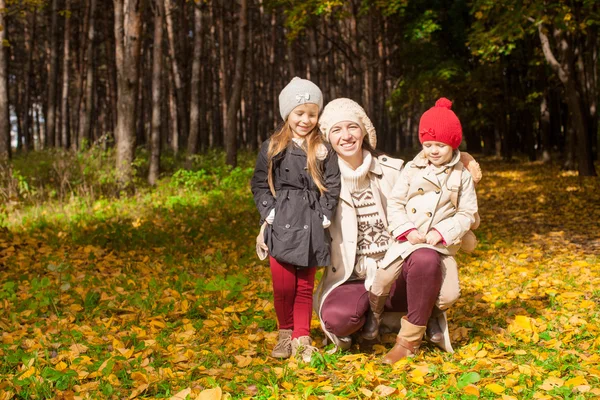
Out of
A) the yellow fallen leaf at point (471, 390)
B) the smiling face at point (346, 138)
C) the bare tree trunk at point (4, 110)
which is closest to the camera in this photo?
the yellow fallen leaf at point (471, 390)

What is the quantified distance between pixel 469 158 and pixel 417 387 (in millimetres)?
1645

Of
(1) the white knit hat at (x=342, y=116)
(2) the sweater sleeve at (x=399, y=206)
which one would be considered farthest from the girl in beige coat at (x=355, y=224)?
(2) the sweater sleeve at (x=399, y=206)

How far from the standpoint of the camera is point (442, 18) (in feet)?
85.7

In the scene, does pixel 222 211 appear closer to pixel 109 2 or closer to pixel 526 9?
pixel 526 9

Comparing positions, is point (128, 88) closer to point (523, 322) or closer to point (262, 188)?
point (262, 188)

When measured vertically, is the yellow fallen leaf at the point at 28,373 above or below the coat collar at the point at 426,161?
below

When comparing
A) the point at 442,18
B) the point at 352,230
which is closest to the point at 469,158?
Result: the point at 352,230

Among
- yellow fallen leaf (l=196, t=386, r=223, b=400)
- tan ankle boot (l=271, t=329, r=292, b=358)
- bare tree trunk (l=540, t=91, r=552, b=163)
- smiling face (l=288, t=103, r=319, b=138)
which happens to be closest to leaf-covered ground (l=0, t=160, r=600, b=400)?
yellow fallen leaf (l=196, t=386, r=223, b=400)

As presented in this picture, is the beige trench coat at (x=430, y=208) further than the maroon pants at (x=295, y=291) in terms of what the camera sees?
No

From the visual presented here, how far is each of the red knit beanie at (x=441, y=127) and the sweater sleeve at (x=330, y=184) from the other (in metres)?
0.67

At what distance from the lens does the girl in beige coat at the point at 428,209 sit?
4223 millimetres

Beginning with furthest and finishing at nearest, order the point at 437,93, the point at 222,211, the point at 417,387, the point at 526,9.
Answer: the point at 437,93 → the point at 526,9 → the point at 222,211 → the point at 417,387

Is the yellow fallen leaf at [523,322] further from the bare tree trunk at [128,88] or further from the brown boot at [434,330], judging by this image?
the bare tree trunk at [128,88]

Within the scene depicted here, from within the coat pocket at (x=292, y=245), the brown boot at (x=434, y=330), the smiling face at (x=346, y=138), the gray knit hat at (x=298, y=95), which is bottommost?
the brown boot at (x=434, y=330)
